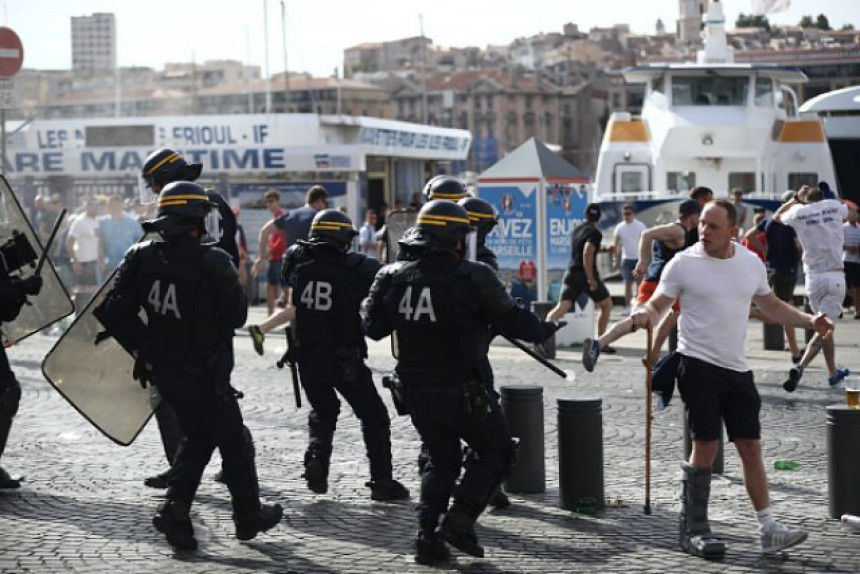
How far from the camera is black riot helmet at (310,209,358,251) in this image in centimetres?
875

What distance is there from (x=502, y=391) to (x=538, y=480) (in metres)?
0.56

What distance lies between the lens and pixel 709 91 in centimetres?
3203

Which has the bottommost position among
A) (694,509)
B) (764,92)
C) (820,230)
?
(694,509)

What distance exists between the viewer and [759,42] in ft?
376

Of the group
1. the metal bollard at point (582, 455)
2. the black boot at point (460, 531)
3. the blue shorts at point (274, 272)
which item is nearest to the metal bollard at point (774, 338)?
the blue shorts at point (274, 272)

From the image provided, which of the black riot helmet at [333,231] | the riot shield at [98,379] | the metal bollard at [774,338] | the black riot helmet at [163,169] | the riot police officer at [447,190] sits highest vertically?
the black riot helmet at [163,169]

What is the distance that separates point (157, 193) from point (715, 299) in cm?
350

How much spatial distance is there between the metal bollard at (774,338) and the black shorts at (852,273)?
3.48m

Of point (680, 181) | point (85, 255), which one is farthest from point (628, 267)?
point (680, 181)

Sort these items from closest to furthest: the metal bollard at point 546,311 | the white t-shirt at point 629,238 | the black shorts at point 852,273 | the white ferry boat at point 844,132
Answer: the metal bollard at point 546,311 → the black shorts at point 852,273 → the white t-shirt at point 629,238 → the white ferry boat at point 844,132

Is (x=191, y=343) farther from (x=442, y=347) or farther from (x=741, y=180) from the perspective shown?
(x=741, y=180)

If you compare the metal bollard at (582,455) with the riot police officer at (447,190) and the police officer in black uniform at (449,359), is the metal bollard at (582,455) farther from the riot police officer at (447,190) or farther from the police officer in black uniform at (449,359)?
the riot police officer at (447,190)

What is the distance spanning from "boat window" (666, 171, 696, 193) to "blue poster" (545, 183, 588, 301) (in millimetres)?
13319

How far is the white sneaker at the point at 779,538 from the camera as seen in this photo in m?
7.24
